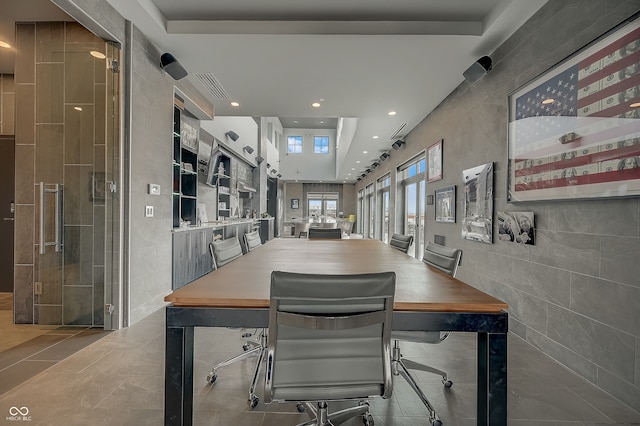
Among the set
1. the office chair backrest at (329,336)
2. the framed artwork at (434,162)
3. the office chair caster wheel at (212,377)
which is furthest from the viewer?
the framed artwork at (434,162)

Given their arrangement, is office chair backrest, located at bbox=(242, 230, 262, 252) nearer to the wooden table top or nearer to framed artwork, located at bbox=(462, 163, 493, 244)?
Result: the wooden table top

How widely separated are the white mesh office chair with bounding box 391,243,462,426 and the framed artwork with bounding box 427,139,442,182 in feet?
9.61

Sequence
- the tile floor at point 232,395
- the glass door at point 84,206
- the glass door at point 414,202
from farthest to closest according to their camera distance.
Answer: the glass door at point 414,202, the glass door at point 84,206, the tile floor at point 232,395

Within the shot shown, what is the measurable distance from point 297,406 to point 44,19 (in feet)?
13.8

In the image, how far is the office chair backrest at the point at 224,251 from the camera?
2.09 metres

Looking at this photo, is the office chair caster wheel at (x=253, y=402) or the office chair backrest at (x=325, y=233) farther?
the office chair backrest at (x=325, y=233)

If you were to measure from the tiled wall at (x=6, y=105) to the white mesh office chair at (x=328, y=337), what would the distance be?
5090 millimetres

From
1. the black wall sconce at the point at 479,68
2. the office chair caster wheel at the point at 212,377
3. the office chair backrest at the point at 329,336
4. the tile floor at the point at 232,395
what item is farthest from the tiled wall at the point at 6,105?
the black wall sconce at the point at 479,68

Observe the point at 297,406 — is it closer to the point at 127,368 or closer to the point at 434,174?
the point at 127,368

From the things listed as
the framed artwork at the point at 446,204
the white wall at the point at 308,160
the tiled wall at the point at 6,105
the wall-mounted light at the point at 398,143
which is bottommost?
the framed artwork at the point at 446,204

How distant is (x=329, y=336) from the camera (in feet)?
3.87

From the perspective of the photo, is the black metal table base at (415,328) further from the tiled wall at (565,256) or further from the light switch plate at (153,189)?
the light switch plate at (153,189)

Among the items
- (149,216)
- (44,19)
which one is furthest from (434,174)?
(44,19)

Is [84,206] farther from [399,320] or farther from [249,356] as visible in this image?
[399,320]
